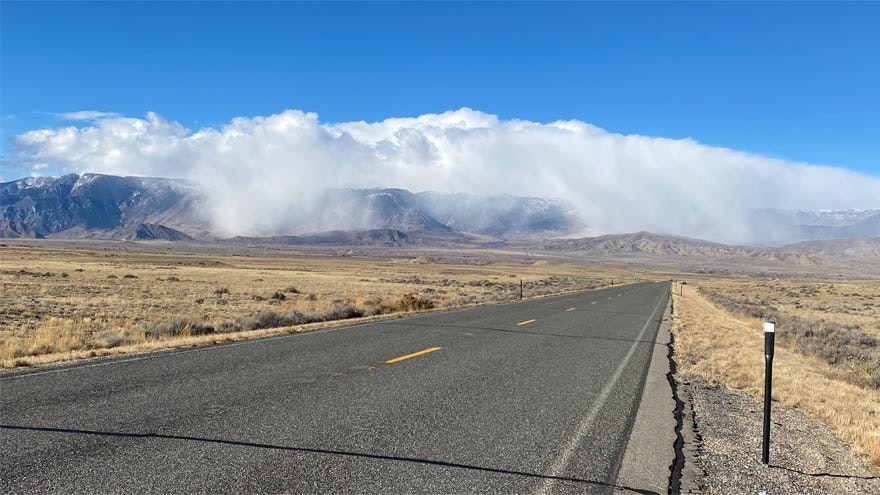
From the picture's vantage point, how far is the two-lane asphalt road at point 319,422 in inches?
206

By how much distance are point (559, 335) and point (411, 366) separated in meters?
7.41

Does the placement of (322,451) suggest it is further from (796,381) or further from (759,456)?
(796,381)

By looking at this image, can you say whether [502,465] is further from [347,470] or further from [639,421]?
[639,421]

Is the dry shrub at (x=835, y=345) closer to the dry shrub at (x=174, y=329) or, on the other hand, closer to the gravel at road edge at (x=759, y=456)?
the gravel at road edge at (x=759, y=456)

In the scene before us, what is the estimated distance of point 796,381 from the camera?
12102 mm

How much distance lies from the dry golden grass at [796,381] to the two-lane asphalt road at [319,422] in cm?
225

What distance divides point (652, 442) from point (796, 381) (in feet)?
23.0

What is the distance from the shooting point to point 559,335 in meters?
16.9

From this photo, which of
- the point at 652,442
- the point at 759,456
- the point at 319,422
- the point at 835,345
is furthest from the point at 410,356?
the point at 835,345

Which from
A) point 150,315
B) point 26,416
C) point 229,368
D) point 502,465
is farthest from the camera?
point 150,315

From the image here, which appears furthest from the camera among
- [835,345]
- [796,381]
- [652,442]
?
[835,345]

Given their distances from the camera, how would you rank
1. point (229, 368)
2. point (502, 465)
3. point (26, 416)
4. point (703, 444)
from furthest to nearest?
point (229, 368), point (703, 444), point (26, 416), point (502, 465)

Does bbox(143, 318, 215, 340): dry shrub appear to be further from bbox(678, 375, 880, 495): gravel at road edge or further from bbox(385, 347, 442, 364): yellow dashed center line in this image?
bbox(678, 375, 880, 495): gravel at road edge

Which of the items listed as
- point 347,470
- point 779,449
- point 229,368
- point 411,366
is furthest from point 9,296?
point 779,449
